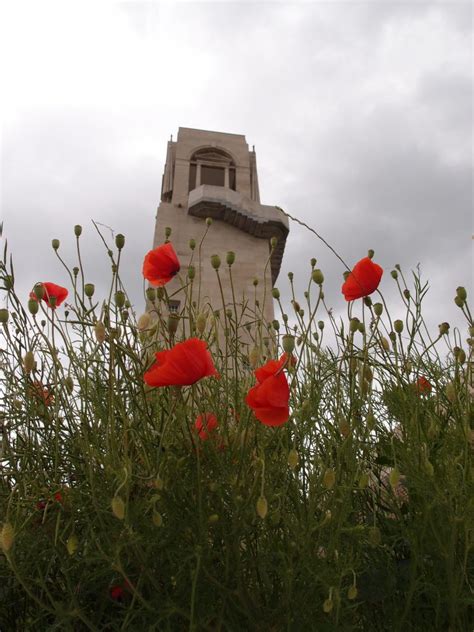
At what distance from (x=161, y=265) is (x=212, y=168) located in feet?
43.7

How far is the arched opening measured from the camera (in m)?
13.8

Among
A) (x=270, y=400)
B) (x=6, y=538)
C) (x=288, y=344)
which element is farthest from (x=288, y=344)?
(x=6, y=538)

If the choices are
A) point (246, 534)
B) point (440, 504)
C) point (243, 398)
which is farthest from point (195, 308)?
point (440, 504)

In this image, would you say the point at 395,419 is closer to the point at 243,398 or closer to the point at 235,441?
the point at 243,398

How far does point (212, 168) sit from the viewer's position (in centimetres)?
1414

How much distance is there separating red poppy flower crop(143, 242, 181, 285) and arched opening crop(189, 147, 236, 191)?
41.0 feet

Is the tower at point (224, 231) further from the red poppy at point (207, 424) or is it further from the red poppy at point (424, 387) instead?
the red poppy at point (207, 424)

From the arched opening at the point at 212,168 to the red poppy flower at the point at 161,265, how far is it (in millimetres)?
12507

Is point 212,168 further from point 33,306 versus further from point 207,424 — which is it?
point 207,424

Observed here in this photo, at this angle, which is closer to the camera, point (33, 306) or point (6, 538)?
point (6, 538)

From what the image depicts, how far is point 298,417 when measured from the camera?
1.29 meters

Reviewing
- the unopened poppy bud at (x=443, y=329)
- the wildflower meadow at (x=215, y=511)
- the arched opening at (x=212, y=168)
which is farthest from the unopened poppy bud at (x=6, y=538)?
the arched opening at (x=212, y=168)

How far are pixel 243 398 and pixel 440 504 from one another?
0.59 metres

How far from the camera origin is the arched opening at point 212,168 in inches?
545
